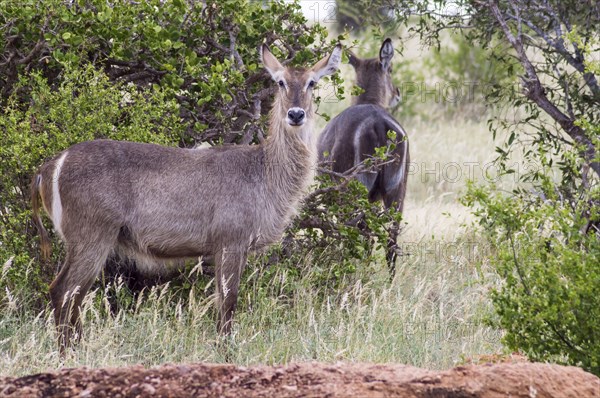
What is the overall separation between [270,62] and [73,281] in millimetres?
1908

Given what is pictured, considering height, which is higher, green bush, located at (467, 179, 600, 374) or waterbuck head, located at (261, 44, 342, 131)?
waterbuck head, located at (261, 44, 342, 131)

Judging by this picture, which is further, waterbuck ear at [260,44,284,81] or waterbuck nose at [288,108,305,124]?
waterbuck ear at [260,44,284,81]

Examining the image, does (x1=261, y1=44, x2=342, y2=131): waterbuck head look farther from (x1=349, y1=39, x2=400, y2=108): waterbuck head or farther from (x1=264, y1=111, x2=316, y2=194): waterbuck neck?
(x1=349, y1=39, x2=400, y2=108): waterbuck head

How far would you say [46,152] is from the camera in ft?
19.9

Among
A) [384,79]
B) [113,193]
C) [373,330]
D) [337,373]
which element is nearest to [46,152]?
[113,193]

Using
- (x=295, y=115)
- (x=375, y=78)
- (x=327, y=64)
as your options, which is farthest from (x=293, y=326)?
(x=375, y=78)

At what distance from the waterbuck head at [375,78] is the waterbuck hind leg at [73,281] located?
4324 millimetres

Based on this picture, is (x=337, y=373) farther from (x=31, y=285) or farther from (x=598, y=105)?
(x=598, y=105)

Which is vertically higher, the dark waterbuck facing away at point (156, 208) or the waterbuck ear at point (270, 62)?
the waterbuck ear at point (270, 62)

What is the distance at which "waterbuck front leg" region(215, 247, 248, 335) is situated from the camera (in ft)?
18.9

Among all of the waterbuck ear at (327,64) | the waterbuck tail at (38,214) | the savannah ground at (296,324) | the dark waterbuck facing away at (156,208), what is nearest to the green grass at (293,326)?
the savannah ground at (296,324)

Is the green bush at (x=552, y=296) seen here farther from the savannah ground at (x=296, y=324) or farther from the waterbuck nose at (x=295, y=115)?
the waterbuck nose at (x=295, y=115)

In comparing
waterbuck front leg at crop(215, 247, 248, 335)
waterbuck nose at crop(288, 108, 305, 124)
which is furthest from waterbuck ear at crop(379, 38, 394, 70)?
waterbuck front leg at crop(215, 247, 248, 335)

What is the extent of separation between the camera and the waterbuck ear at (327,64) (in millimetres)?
6262
